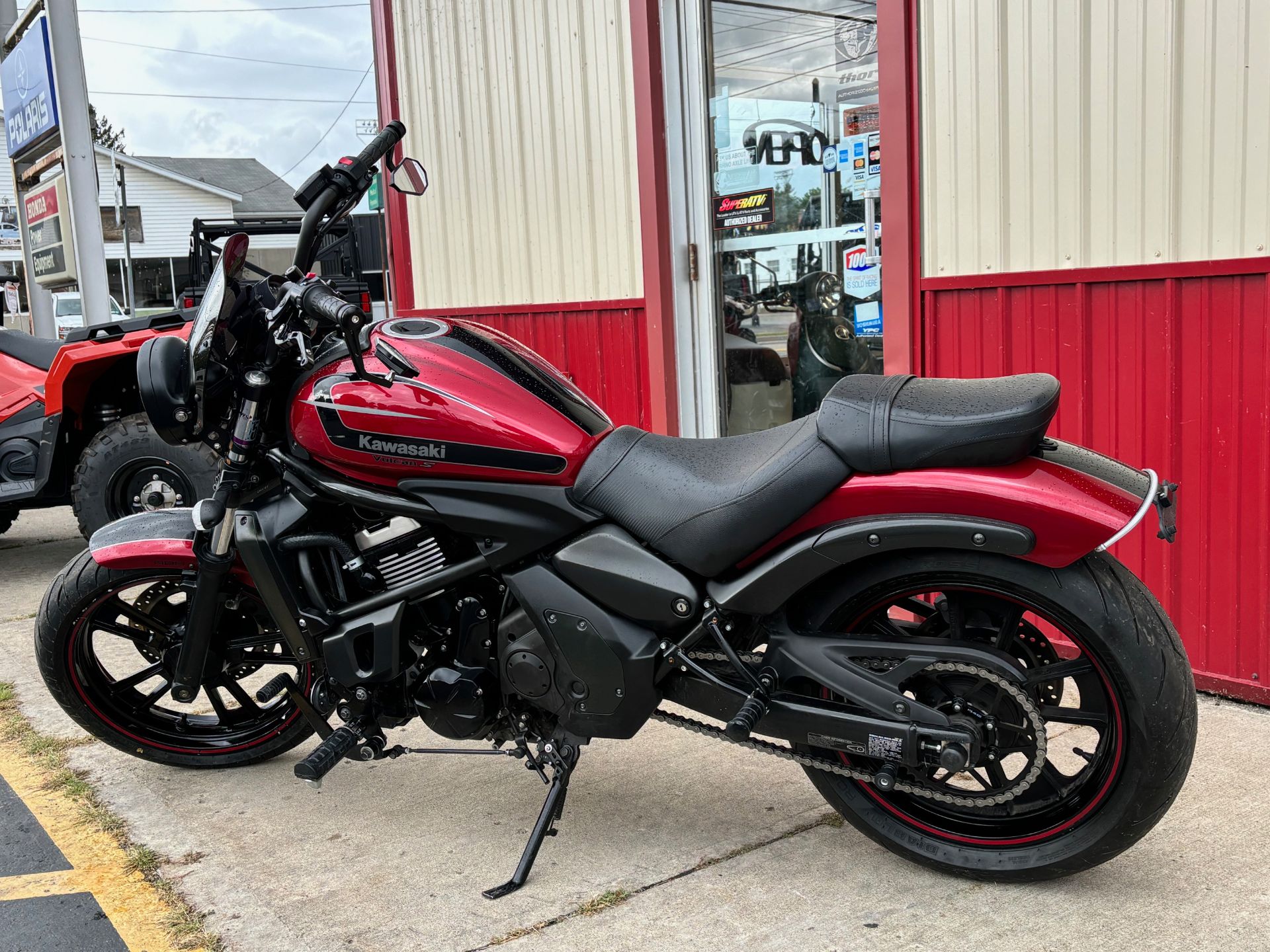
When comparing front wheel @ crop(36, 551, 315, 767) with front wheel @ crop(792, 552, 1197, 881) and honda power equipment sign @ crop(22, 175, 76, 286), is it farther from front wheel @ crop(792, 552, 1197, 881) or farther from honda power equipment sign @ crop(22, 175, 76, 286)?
honda power equipment sign @ crop(22, 175, 76, 286)

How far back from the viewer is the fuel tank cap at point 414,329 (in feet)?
9.46

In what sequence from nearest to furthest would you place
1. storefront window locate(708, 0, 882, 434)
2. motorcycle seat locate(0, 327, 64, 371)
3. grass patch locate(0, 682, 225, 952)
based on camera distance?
grass patch locate(0, 682, 225, 952) → storefront window locate(708, 0, 882, 434) → motorcycle seat locate(0, 327, 64, 371)

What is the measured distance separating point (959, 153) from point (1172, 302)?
36.3 inches

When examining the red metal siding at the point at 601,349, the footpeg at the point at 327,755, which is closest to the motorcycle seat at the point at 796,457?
the footpeg at the point at 327,755

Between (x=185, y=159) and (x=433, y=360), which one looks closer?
(x=433, y=360)

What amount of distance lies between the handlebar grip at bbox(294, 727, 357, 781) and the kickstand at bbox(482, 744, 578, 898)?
514 mm

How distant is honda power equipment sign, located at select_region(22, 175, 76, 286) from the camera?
8656 mm

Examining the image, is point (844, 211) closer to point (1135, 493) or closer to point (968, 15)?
point (968, 15)

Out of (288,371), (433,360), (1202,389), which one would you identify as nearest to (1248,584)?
(1202,389)

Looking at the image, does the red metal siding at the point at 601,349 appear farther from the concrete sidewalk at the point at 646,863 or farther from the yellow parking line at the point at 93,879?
the yellow parking line at the point at 93,879

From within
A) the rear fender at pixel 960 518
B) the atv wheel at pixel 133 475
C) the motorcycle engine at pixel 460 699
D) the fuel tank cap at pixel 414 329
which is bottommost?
the motorcycle engine at pixel 460 699

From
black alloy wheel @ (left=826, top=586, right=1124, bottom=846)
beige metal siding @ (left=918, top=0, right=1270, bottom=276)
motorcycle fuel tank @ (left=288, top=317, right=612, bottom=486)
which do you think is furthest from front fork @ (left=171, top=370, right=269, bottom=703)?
beige metal siding @ (left=918, top=0, right=1270, bottom=276)

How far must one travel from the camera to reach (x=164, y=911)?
2.79m

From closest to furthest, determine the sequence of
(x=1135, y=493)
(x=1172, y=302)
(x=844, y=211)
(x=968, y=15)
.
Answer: (x=1135, y=493) → (x=1172, y=302) → (x=968, y=15) → (x=844, y=211)
